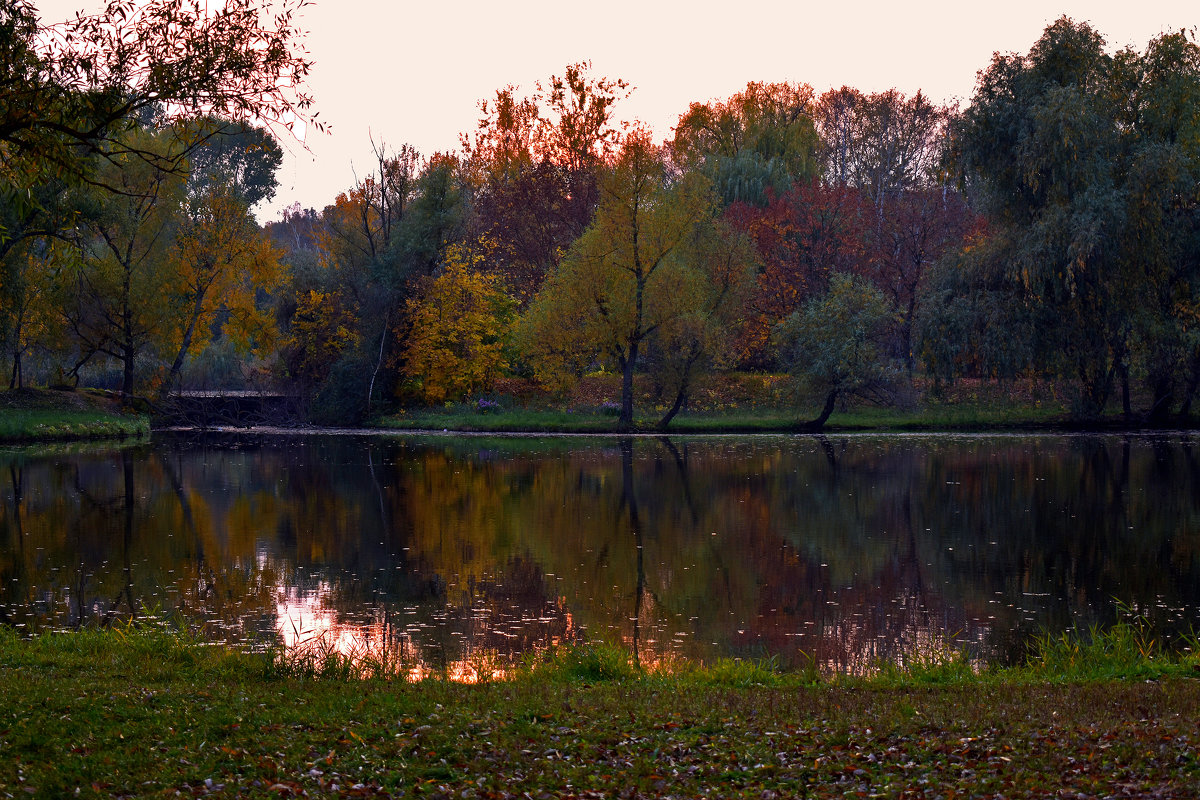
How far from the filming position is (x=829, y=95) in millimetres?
78500

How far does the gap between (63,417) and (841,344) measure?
115 ft

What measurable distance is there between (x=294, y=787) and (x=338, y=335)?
51.5 m

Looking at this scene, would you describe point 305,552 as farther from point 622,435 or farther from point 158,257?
point 158,257

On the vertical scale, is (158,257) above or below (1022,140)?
below

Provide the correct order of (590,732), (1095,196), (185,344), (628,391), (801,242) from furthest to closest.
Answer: (801,242) → (185,344) → (628,391) → (1095,196) → (590,732)

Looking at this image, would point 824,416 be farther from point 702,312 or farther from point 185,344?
point 185,344

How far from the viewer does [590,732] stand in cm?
888

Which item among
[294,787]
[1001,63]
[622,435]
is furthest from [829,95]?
[294,787]

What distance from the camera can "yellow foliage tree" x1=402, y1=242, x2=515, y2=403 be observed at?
55.1 metres

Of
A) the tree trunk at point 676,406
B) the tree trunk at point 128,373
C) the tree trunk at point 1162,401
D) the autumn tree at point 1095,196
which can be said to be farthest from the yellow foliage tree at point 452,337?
the tree trunk at point 1162,401

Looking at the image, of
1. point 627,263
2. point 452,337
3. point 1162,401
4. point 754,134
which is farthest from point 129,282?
point 1162,401

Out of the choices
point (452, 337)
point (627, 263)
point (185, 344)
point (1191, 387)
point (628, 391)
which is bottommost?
point (628, 391)

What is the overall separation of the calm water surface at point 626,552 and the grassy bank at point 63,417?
10.2m

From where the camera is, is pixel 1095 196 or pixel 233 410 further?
pixel 233 410
